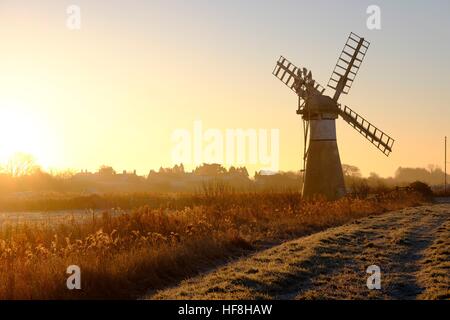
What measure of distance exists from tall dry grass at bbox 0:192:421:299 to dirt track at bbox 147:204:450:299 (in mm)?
1135

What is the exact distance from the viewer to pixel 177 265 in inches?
634

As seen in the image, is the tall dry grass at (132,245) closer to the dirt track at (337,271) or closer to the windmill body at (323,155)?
the dirt track at (337,271)

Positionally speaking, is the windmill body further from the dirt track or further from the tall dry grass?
the dirt track

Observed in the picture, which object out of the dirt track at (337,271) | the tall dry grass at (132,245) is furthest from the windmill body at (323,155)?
the dirt track at (337,271)

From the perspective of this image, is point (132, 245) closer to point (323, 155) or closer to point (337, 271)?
point (337, 271)

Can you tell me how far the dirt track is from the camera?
12664 millimetres

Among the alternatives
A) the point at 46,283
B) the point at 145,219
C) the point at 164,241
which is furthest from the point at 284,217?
the point at 46,283

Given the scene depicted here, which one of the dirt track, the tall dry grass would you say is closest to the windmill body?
the tall dry grass

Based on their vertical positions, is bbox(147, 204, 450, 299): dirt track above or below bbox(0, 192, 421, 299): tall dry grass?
below

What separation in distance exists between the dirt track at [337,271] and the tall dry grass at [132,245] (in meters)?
1.14

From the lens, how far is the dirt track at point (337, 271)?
1266cm

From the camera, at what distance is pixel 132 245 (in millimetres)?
17766

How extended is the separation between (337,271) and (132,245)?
6.00 m
